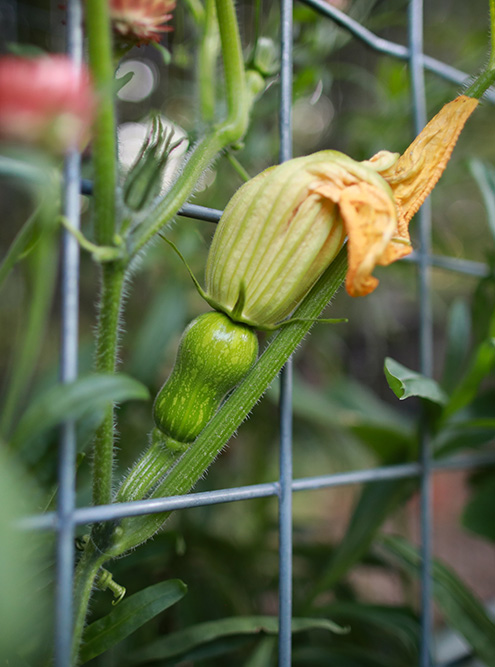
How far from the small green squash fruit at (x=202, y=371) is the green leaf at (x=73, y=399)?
0.23 feet

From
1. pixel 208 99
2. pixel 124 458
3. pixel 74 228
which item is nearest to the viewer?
pixel 74 228

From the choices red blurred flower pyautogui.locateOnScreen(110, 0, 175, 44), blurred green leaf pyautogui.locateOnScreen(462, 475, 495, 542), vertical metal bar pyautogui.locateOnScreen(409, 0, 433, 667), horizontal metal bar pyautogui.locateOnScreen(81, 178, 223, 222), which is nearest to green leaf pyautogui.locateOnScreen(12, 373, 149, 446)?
horizontal metal bar pyautogui.locateOnScreen(81, 178, 223, 222)

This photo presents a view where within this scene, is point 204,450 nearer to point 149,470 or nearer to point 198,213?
point 149,470

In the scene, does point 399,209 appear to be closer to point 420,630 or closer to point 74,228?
point 74,228

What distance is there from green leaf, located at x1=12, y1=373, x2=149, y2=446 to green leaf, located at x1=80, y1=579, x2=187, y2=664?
149 millimetres

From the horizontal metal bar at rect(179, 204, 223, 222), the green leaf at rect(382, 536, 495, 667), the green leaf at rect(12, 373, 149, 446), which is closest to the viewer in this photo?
the green leaf at rect(12, 373, 149, 446)

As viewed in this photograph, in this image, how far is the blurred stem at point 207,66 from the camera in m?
0.36

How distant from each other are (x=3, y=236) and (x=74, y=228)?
2.96 feet

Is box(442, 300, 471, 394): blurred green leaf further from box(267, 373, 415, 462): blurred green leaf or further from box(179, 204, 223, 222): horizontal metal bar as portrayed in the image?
box(179, 204, 223, 222): horizontal metal bar

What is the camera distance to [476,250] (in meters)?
1.10

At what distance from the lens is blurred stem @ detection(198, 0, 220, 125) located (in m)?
0.36

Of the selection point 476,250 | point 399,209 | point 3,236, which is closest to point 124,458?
point 399,209

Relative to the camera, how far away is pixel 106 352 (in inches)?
11.9

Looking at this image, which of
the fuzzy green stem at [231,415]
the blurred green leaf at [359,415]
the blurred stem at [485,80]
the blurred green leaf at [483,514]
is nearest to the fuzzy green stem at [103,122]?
the fuzzy green stem at [231,415]
